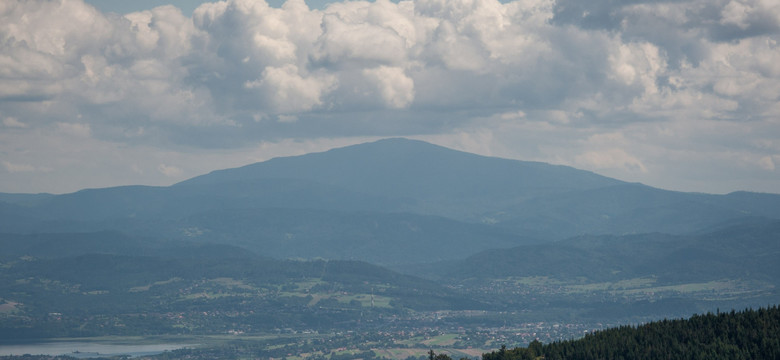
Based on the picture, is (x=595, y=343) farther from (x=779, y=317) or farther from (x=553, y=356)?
(x=779, y=317)

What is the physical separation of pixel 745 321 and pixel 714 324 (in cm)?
571

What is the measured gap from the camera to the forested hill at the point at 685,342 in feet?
456

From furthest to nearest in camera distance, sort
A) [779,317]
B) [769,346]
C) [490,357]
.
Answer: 1. [490,357]
2. [779,317]
3. [769,346]

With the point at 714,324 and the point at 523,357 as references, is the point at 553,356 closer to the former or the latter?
the point at 523,357

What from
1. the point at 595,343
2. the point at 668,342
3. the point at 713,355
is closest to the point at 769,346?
the point at 713,355

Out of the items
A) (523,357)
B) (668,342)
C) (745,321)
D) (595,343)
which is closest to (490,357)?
(523,357)

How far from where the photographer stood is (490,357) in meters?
164

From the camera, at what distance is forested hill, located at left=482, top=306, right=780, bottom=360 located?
139 meters

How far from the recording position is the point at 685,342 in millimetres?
150875

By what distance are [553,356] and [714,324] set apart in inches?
1051

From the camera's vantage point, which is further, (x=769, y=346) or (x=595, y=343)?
(x=595, y=343)

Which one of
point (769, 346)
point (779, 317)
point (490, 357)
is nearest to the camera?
point (769, 346)

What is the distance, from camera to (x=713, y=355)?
5438 inches

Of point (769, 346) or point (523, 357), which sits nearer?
point (769, 346)
